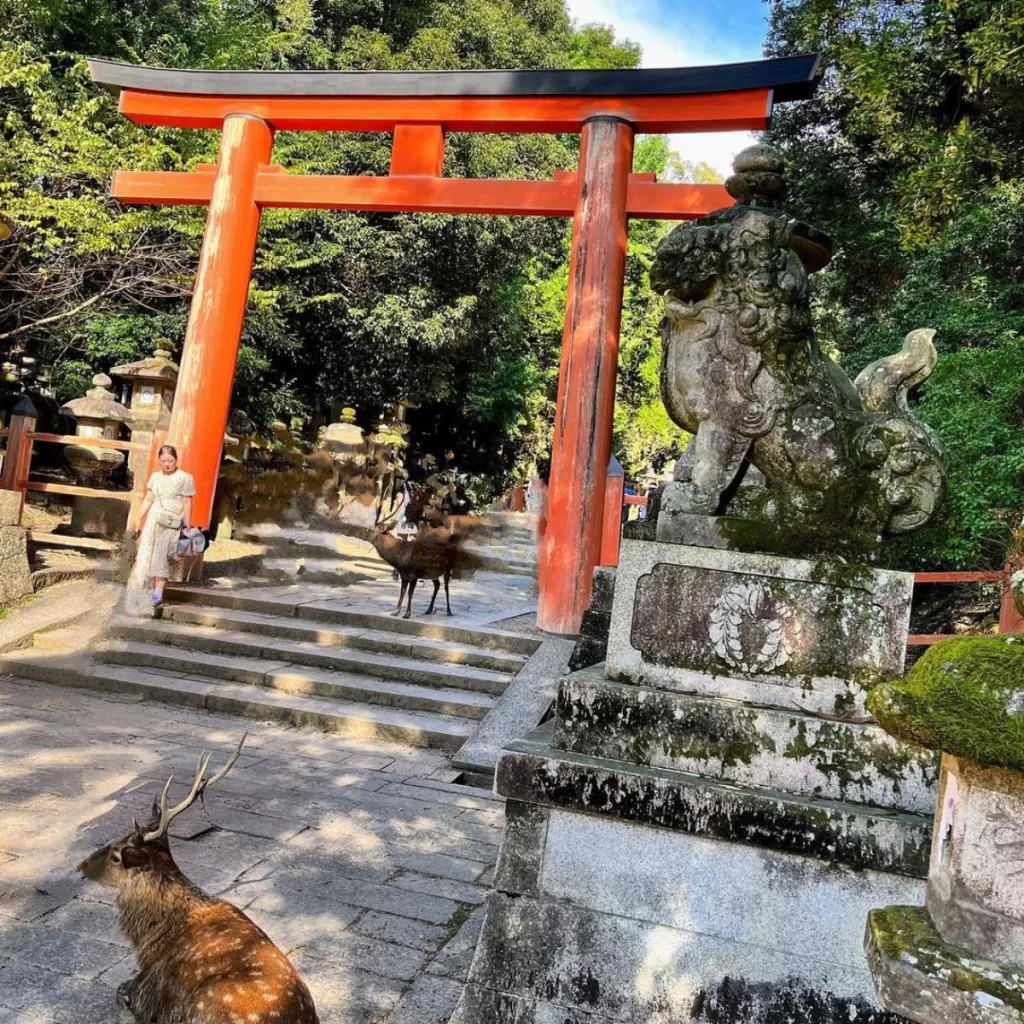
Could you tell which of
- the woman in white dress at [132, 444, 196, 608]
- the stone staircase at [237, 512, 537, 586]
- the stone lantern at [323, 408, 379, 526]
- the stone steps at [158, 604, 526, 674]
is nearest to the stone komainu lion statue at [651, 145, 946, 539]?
the stone steps at [158, 604, 526, 674]

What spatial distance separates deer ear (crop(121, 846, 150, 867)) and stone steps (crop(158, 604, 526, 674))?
4728mm

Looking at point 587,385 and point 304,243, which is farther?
point 304,243

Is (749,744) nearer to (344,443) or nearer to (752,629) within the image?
(752,629)

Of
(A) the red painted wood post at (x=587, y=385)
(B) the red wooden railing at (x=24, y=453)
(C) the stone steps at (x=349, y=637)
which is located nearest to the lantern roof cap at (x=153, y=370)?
(B) the red wooden railing at (x=24, y=453)

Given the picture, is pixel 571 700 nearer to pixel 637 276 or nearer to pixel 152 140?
pixel 152 140

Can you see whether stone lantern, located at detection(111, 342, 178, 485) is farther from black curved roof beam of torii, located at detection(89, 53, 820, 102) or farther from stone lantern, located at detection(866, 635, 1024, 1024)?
stone lantern, located at detection(866, 635, 1024, 1024)

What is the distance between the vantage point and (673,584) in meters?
2.62

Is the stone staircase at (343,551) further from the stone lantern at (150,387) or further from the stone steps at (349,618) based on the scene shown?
the stone lantern at (150,387)

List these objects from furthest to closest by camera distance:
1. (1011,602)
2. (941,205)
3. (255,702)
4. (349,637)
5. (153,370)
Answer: (153,370), (941,205), (349,637), (255,702), (1011,602)

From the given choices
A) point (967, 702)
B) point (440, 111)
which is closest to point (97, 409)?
point (440, 111)

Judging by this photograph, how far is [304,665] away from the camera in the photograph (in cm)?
716

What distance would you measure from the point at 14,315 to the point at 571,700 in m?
12.6

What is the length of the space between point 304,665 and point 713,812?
5.48 meters

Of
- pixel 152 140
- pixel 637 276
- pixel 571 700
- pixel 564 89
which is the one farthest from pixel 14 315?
pixel 637 276
